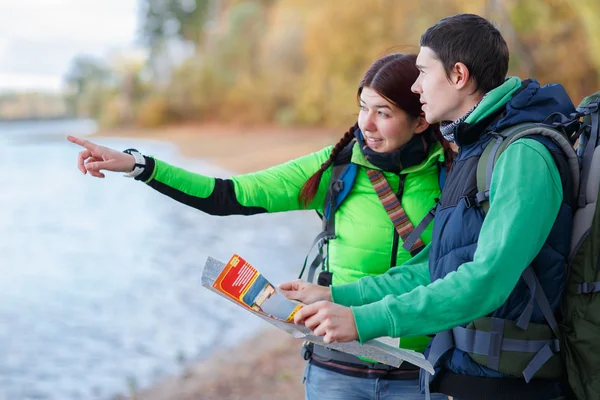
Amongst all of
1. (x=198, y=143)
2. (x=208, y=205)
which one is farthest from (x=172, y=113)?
(x=208, y=205)

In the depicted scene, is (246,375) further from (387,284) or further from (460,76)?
(460,76)

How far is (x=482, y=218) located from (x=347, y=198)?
1.82ft

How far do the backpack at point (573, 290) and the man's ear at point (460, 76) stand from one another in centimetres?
12

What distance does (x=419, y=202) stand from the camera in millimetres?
1595

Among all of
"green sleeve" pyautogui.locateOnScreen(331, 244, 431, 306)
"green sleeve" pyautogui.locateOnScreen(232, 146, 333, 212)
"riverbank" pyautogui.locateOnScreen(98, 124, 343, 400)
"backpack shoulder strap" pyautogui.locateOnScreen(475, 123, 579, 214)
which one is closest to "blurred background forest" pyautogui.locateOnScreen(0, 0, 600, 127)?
"riverbank" pyautogui.locateOnScreen(98, 124, 343, 400)

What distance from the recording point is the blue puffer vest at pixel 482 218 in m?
1.10

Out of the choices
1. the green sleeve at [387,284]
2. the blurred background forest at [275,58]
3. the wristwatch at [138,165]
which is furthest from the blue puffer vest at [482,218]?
the blurred background forest at [275,58]

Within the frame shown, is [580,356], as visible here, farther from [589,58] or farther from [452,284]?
[589,58]

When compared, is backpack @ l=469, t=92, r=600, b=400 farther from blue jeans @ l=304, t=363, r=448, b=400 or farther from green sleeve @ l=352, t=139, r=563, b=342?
blue jeans @ l=304, t=363, r=448, b=400

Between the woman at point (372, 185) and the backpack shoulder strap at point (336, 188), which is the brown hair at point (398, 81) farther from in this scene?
the backpack shoulder strap at point (336, 188)

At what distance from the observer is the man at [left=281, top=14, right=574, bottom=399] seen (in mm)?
1020

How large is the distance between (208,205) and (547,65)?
8637 millimetres

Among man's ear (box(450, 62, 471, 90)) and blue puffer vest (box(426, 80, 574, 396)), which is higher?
man's ear (box(450, 62, 471, 90))

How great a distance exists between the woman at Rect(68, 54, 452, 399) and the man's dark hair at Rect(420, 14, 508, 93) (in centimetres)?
36
